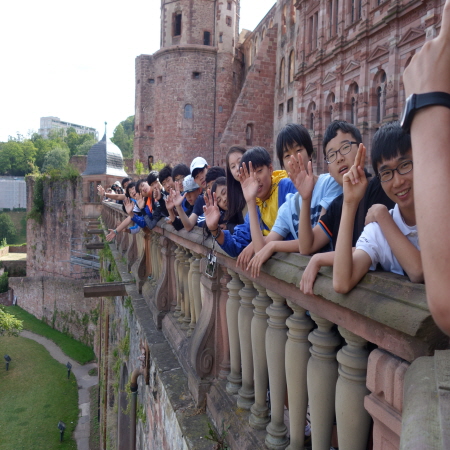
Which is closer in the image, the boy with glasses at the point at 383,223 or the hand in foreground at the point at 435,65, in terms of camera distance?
the hand in foreground at the point at 435,65

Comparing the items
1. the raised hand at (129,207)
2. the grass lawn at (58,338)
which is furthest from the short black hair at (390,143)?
the grass lawn at (58,338)

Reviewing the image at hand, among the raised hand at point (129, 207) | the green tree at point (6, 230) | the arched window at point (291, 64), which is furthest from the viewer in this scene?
the green tree at point (6, 230)

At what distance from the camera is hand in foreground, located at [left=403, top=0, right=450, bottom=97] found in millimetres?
947

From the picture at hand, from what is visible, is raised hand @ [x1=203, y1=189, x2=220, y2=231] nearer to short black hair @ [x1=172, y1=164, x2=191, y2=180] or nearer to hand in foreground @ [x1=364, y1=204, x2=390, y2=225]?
hand in foreground @ [x1=364, y1=204, x2=390, y2=225]

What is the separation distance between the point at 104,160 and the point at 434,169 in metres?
28.7

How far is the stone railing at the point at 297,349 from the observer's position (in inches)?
49.8

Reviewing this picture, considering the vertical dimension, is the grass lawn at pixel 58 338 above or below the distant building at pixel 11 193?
below

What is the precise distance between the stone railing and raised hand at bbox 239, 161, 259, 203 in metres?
0.42

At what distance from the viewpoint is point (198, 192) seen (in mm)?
4797

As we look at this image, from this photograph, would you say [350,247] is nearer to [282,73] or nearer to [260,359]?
[260,359]

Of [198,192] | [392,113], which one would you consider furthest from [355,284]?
[392,113]

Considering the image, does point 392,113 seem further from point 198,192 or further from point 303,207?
point 303,207

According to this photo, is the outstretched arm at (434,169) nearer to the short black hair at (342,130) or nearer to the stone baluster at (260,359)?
the stone baluster at (260,359)

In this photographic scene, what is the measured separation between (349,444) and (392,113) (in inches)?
588
